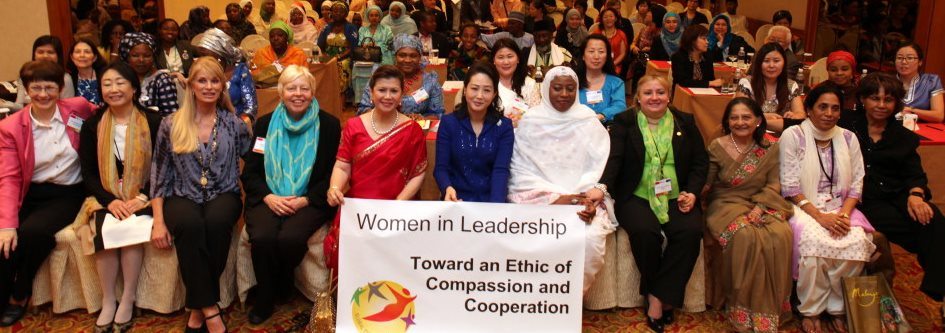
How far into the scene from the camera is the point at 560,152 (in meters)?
3.83

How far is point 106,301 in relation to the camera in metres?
3.73

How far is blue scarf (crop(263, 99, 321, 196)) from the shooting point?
377 centimetres

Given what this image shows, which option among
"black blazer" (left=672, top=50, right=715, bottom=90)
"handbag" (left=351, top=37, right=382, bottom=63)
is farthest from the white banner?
"handbag" (left=351, top=37, right=382, bottom=63)

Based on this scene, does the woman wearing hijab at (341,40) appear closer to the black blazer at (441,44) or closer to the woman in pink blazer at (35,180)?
the black blazer at (441,44)

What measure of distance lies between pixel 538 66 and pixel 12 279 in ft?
14.6

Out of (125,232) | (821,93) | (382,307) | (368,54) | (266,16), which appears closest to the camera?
(382,307)

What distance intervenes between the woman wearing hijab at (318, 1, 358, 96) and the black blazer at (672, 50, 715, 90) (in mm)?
3618

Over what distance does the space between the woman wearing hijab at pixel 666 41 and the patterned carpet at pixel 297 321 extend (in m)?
5.01

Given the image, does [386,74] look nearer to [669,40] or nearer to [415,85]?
[415,85]

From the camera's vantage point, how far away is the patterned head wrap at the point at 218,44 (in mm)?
4793

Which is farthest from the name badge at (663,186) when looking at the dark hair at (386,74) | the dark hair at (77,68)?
the dark hair at (77,68)

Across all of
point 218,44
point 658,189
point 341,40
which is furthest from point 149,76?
point 341,40

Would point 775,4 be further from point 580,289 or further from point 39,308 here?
point 39,308

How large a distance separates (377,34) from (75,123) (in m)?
5.05
